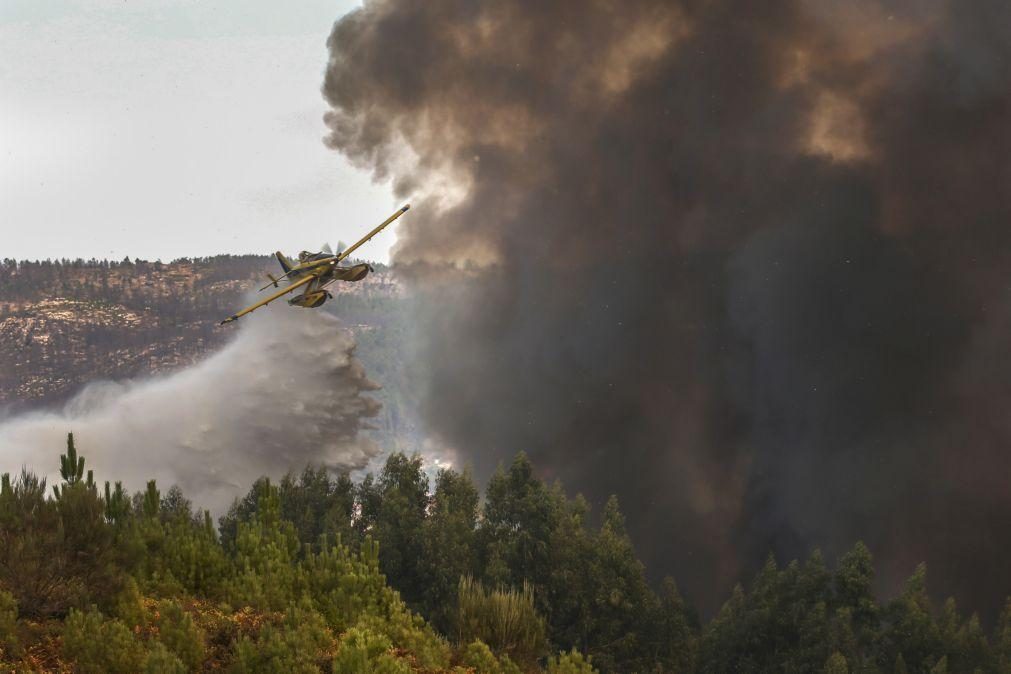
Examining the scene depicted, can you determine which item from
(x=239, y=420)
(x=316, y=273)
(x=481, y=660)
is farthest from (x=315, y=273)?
(x=239, y=420)

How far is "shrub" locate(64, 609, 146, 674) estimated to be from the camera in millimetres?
18422

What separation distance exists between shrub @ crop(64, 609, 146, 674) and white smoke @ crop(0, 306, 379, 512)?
64549 mm

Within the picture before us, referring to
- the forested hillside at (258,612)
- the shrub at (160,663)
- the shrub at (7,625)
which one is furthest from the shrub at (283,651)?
the shrub at (7,625)

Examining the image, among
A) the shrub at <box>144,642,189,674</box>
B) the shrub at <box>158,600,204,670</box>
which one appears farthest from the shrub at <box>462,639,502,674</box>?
the shrub at <box>144,642,189,674</box>

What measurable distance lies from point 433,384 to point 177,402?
104 ft

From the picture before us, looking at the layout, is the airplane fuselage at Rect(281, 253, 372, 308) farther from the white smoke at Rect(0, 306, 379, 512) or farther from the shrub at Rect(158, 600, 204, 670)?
the white smoke at Rect(0, 306, 379, 512)

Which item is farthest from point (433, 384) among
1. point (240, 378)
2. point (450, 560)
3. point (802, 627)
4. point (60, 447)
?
point (802, 627)

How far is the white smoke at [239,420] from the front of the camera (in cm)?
8656

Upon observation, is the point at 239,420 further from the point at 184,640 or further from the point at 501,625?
the point at 184,640

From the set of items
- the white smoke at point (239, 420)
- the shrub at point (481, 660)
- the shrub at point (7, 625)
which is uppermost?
the white smoke at point (239, 420)

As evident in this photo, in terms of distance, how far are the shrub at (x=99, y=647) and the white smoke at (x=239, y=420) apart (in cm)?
6455

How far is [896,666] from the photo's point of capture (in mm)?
55188

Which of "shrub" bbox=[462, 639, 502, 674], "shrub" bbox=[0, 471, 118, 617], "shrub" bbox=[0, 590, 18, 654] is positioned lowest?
"shrub" bbox=[462, 639, 502, 674]

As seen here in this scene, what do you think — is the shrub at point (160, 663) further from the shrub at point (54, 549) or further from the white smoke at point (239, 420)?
the white smoke at point (239, 420)
